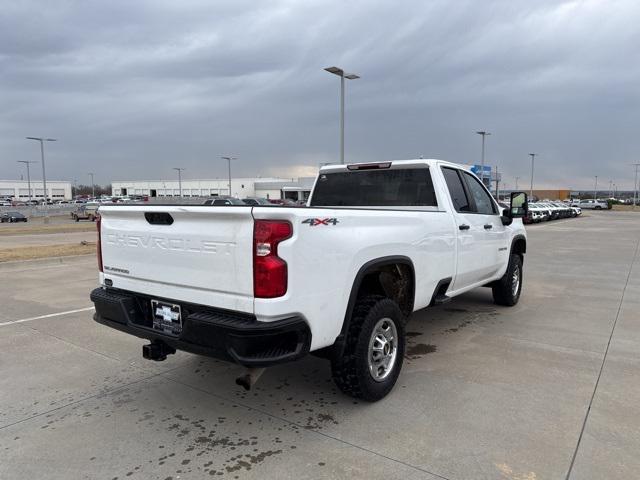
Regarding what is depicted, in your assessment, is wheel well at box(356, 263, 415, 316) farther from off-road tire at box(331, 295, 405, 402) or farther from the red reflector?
the red reflector

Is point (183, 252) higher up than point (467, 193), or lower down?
lower down

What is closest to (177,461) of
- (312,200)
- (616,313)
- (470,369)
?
(470,369)

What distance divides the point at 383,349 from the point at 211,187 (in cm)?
13175

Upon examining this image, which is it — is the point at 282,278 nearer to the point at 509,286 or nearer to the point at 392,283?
the point at 392,283

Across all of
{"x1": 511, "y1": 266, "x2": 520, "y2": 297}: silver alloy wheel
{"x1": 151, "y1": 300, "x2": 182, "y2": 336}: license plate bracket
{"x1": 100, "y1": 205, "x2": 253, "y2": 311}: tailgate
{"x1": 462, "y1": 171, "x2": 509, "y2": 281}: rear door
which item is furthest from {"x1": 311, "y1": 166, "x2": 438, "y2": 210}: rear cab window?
{"x1": 511, "y1": 266, "x2": 520, "y2": 297}: silver alloy wheel

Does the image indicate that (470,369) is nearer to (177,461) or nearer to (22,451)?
(177,461)

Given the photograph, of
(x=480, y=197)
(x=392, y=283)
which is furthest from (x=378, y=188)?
(x=480, y=197)

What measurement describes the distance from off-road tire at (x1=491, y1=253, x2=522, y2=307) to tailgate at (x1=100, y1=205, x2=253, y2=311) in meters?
4.94

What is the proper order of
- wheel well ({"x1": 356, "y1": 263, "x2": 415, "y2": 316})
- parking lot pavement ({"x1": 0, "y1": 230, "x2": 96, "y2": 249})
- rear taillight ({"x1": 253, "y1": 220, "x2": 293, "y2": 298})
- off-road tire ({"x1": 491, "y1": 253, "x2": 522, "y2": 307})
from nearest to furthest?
→ rear taillight ({"x1": 253, "y1": 220, "x2": 293, "y2": 298}), wheel well ({"x1": 356, "y1": 263, "x2": 415, "y2": 316}), off-road tire ({"x1": 491, "y1": 253, "x2": 522, "y2": 307}), parking lot pavement ({"x1": 0, "y1": 230, "x2": 96, "y2": 249})

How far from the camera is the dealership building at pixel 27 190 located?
140 m

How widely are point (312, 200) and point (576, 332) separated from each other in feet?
11.7

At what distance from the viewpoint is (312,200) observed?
231 inches

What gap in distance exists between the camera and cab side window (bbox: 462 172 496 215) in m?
5.85

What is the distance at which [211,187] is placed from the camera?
131500 millimetres
